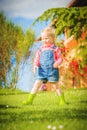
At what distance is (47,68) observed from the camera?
513 cm

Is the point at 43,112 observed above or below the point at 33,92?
below

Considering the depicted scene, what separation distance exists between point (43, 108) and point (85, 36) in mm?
1159

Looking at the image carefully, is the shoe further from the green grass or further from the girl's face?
the girl's face

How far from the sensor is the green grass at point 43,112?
15.4 feet

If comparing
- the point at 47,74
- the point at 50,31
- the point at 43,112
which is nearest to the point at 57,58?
the point at 47,74

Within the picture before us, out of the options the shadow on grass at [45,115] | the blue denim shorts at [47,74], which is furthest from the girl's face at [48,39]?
the shadow on grass at [45,115]

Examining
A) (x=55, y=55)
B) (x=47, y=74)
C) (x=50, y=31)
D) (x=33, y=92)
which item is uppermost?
(x=50, y=31)

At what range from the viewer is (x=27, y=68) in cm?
534

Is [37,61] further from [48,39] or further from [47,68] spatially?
[48,39]

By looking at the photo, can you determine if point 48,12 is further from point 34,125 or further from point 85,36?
point 34,125

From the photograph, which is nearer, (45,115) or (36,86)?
(45,115)

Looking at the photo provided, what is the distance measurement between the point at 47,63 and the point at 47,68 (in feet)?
0.23

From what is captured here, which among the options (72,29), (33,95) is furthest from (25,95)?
(72,29)

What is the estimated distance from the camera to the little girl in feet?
16.8
